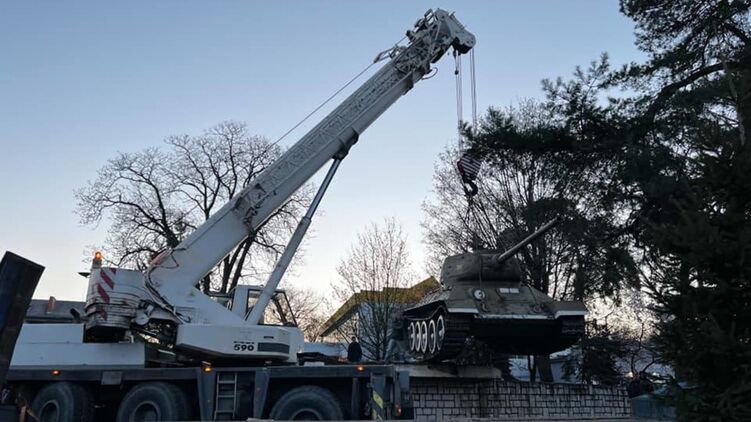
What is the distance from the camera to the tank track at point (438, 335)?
A: 42.6 ft

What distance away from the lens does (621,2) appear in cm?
1436

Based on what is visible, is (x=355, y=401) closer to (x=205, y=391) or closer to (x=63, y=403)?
(x=205, y=391)

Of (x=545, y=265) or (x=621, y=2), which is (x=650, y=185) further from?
(x=545, y=265)

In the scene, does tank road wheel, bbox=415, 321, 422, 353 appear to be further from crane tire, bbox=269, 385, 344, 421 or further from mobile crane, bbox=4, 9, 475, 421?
crane tire, bbox=269, 385, 344, 421

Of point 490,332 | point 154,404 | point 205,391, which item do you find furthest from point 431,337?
point 154,404

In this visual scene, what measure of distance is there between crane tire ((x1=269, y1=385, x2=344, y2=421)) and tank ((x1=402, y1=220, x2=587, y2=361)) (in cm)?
400

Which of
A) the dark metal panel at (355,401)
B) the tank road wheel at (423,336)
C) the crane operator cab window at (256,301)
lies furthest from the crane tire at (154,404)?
the tank road wheel at (423,336)

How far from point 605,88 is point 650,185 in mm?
3439

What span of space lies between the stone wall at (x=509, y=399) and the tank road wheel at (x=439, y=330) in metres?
1.76

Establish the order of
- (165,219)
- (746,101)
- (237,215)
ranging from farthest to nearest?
(165,219), (237,215), (746,101)

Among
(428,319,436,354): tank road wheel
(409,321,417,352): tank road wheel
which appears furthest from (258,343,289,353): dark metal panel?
(409,321,417,352): tank road wheel

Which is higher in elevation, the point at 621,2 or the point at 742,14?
the point at 621,2

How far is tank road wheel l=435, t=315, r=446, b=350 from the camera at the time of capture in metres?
13.3

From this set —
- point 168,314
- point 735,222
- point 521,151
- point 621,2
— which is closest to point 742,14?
point 621,2
